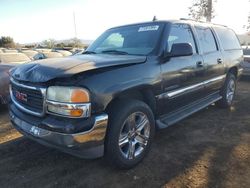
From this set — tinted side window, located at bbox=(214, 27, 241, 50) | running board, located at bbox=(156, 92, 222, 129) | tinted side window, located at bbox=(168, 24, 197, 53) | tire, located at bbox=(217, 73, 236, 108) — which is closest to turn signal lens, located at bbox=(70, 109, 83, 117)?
running board, located at bbox=(156, 92, 222, 129)

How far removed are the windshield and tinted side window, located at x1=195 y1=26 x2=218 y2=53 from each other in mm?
1177

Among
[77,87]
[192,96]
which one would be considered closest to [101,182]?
[77,87]

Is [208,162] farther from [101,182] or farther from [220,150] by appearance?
[101,182]

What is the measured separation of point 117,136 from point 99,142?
26 cm

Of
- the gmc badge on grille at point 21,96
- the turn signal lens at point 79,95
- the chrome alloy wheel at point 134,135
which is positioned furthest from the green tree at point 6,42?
the turn signal lens at point 79,95

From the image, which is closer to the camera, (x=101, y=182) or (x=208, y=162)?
(x=101, y=182)

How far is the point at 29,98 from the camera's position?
129 inches

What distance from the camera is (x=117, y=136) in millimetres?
3172

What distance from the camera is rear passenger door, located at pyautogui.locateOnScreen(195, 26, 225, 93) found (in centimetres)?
507

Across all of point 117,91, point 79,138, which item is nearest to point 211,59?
point 117,91

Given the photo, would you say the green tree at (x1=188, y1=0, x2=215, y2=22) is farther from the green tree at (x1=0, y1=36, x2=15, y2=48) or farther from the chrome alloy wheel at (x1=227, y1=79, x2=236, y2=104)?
the green tree at (x1=0, y1=36, x2=15, y2=48)

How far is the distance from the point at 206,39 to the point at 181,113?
5.71ft

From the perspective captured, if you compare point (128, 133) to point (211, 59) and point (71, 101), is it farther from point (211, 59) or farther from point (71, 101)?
point (211, 59)

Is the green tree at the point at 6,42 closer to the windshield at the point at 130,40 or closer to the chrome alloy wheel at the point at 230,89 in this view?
the chrome alloy wheel at the point at 230,89
